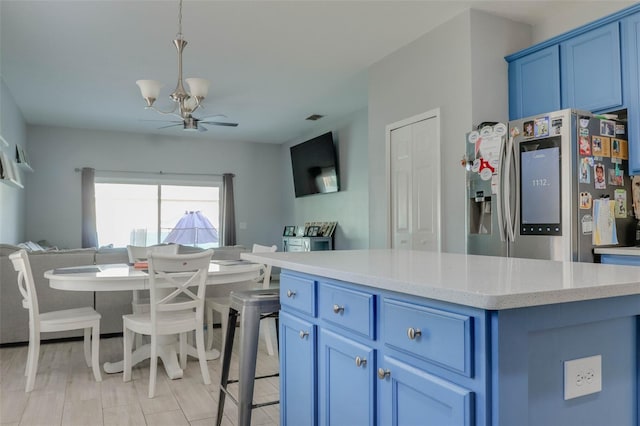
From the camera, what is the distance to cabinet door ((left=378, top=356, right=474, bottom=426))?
3.40 feet

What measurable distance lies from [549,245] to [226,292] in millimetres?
3142

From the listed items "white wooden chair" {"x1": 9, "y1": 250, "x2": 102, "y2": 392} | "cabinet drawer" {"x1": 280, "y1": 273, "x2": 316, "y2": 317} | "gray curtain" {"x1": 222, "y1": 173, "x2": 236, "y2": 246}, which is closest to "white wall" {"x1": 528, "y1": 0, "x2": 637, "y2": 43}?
"cabinet drawer" {"x1": 280, "y1": 273, "x2": 316, "y2": 317}

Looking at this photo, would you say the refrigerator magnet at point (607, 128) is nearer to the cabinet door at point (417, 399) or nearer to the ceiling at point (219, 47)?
the ceiling at point (219, 47)

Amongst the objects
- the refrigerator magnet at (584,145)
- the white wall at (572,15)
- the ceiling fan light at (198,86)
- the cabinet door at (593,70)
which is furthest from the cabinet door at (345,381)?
the white wall at (572,15)

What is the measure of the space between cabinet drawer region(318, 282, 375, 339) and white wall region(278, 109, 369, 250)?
4793mm

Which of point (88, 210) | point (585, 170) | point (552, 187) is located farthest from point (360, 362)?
point (88, 210)

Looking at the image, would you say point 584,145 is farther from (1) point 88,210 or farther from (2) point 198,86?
(1) point 88,210

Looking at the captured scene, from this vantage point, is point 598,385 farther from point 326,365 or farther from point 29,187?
point 29,187

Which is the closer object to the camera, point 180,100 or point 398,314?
point 398,314

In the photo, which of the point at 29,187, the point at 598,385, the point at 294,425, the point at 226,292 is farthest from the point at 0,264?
the point at 598,385

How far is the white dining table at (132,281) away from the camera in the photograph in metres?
3.06

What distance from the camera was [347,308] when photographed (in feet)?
4.91

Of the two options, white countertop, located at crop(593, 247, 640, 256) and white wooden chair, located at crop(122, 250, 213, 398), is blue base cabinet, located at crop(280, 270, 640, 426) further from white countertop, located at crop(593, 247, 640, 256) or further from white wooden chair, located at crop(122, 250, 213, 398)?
white countertop, located at crop(593, 247, 640, 256)

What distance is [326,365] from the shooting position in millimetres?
1632
